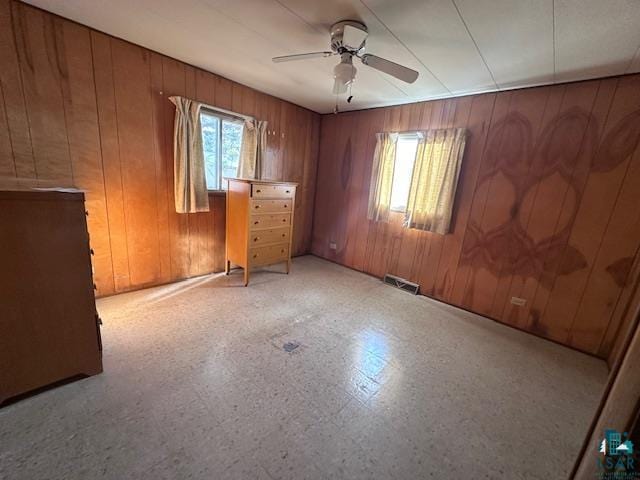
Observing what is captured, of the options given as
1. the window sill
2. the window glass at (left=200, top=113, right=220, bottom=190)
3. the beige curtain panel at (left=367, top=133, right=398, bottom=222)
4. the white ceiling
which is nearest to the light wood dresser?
the window sill

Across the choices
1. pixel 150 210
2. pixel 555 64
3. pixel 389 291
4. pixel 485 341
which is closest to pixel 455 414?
pixel 485 341

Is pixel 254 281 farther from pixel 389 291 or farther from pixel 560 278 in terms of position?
pixel 560 278

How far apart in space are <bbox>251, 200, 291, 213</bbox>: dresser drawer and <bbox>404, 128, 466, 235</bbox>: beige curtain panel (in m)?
1.46

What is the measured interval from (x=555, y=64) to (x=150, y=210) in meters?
3.58

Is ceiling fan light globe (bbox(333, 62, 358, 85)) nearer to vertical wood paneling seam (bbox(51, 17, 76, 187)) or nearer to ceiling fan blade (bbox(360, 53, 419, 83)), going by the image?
ceiling fan blade (bbox(360, 53, 419, 83))

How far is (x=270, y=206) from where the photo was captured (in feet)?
9.73

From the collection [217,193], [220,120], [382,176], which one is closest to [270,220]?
[217,193]

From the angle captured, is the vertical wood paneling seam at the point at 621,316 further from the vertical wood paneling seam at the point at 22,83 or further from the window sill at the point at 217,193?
the vertical wood paneling seam at the point at 22,83

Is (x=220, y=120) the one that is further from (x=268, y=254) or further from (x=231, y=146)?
(x=268, y=254)

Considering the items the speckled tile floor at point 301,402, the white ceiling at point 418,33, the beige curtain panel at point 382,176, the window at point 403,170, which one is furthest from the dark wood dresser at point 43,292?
the window at point 403,170

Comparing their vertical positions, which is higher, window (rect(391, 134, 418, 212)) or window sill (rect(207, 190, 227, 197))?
window (rect(391, 134, 418, 212))

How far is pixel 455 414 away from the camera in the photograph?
A: 58.4 inches

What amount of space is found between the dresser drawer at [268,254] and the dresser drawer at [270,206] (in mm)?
436

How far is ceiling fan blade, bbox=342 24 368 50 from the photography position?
161 cm
